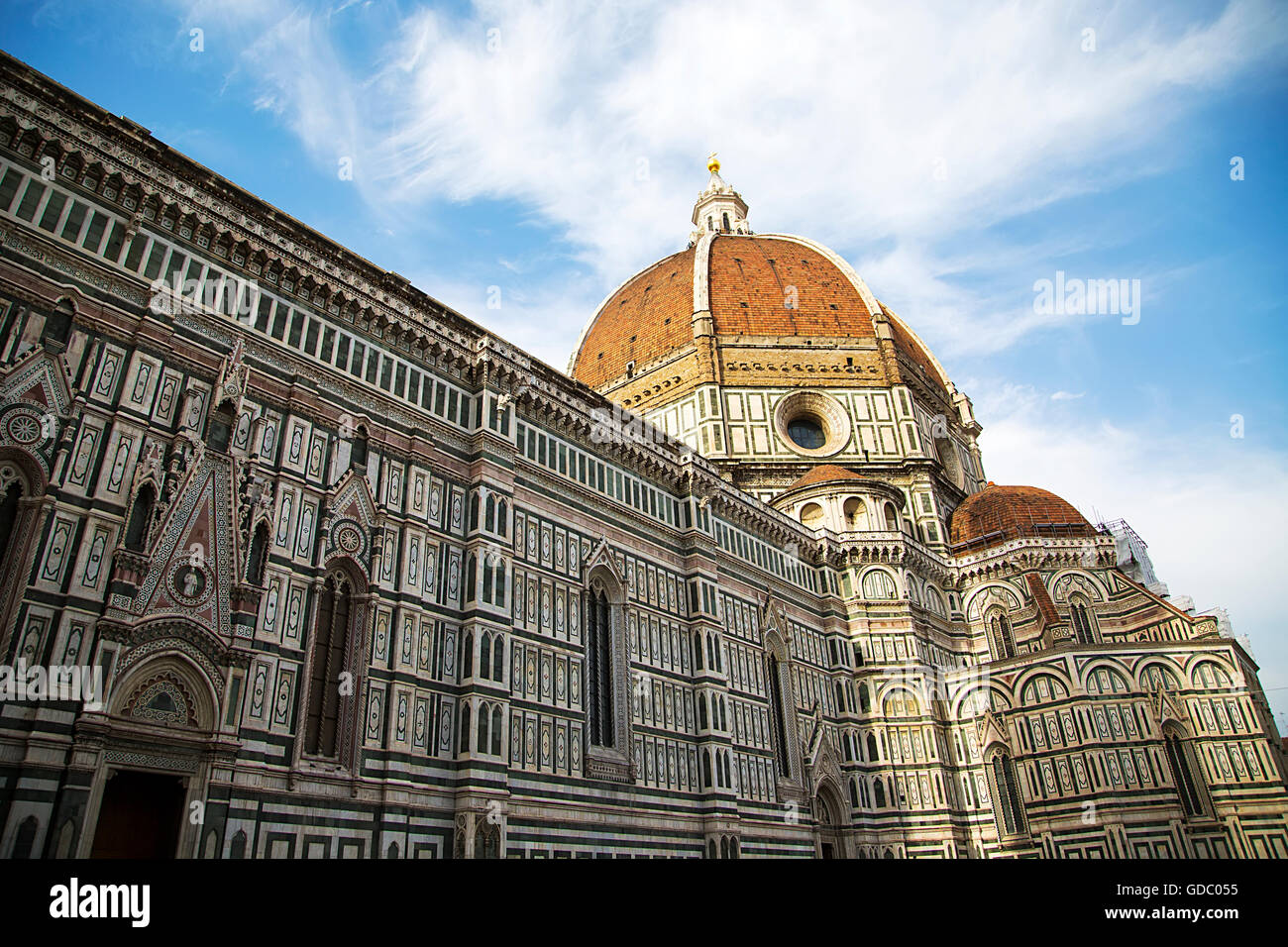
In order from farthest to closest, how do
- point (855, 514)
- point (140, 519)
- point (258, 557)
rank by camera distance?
point (855, 514), point (258, 557), point (140, 519)

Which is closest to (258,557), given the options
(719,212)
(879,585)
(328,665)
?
(328,665)

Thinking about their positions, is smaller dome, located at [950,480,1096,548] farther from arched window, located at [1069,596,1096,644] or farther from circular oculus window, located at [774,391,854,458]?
circular oculus window, located at [774,391,854,458]

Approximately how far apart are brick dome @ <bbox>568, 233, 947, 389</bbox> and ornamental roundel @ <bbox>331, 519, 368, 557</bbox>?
93.2 feet

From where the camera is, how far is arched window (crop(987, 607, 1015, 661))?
33.3 m

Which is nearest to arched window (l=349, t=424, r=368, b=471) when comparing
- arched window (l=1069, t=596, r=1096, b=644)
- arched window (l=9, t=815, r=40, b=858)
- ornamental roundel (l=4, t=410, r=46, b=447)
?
ornamental roundel (l=4, t=410, r=46, b=447)

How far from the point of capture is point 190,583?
44.9 ft

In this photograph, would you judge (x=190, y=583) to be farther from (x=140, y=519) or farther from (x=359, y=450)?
(x=359, y=450)

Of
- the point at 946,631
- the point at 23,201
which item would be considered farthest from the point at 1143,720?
the point at 23,201

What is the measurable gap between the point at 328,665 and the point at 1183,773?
27.9 metres

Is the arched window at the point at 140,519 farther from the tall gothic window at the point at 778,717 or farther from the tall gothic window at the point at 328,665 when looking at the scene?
the tall gothic window at the point at 778,717
